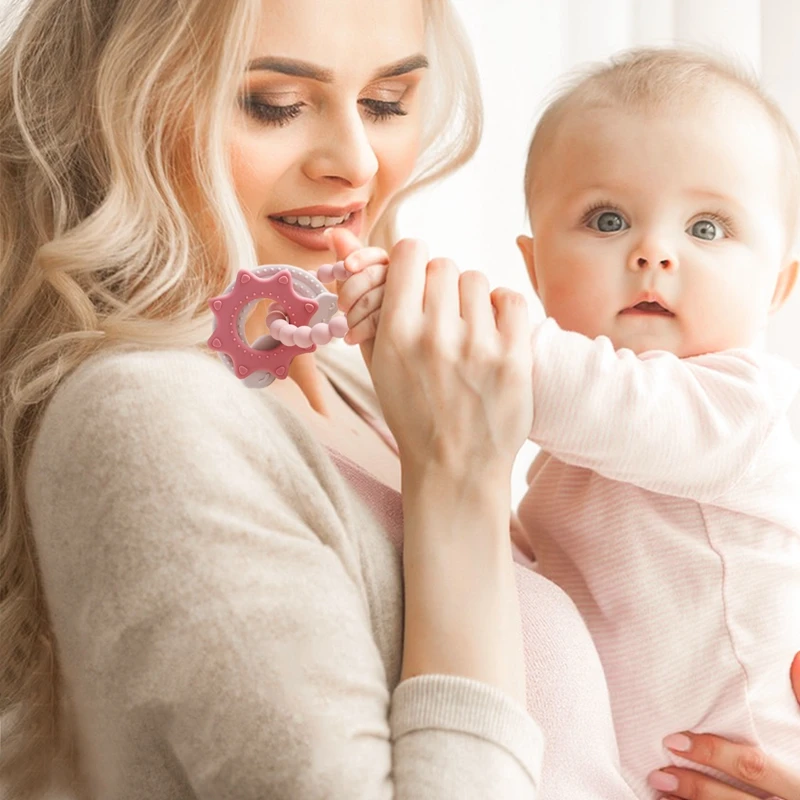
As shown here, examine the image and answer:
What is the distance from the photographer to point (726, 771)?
118 cm

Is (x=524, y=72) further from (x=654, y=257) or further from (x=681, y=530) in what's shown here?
(x=681, y=530)

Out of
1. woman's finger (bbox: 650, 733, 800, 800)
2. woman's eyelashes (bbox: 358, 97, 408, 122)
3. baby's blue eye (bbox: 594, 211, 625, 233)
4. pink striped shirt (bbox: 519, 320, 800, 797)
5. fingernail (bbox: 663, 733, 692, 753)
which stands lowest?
woman's finger (bbox: 650, 733, 800, 800)

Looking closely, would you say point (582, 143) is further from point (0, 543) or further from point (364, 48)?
point (0, 543)

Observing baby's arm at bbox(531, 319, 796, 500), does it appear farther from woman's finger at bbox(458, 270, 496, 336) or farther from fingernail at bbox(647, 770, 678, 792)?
fingernail at bbox(647, 770, 678, 792)

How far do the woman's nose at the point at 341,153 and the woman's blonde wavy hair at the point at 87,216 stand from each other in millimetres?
114

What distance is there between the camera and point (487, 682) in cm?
95

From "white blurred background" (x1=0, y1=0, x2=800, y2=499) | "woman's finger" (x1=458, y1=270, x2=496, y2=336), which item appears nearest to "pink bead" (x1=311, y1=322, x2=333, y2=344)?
"woman's finger" (x1=458, y1=270, x2=496, y2=336)

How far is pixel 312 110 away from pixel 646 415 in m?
0.50

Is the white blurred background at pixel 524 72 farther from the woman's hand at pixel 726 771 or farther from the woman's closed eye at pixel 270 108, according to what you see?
the woman's hand at pixel 726 771

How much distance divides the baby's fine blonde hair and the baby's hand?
37cm

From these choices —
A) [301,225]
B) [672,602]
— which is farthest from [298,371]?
[672,602]

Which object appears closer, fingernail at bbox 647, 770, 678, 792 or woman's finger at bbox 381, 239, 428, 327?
woman's finger at bbox 381, 239, 428, 327

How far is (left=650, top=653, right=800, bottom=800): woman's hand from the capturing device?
1178 mm

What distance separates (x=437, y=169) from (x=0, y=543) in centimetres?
88
